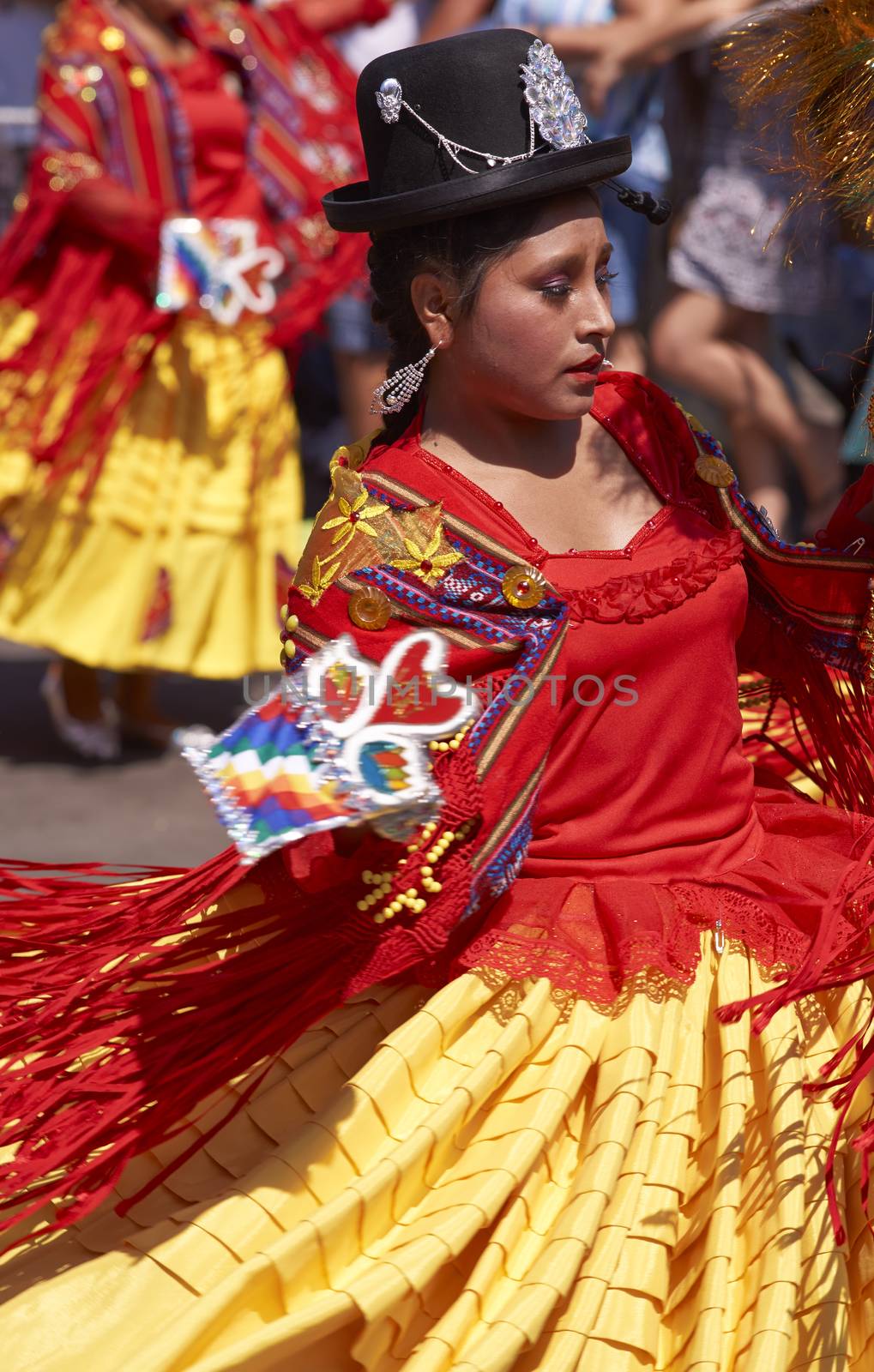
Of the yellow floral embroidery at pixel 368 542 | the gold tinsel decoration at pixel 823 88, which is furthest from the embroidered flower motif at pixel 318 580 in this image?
the gold tinsel decoration at pixel 823 88

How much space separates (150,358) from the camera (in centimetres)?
516

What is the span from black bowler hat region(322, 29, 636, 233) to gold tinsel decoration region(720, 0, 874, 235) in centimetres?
22

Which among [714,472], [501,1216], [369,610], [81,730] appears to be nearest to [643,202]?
[714,472]

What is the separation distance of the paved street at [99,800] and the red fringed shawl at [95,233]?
87 cm

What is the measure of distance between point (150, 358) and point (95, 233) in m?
0.36

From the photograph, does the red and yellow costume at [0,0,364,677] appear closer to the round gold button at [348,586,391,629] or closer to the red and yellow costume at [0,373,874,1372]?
the red and yellow costume at [0,373,874,1372]

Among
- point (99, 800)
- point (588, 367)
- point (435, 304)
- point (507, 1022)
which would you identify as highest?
point (435, 304)

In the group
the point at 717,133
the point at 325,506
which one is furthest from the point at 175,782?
the point at 325,506

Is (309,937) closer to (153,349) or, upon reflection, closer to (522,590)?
(522,590)

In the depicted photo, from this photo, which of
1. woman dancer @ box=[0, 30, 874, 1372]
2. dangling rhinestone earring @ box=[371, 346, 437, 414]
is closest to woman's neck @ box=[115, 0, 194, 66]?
woman dancer @ box=[0, 30, 874, 1372]

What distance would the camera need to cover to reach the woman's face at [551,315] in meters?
2.33

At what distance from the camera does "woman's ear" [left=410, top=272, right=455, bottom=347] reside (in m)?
2.41

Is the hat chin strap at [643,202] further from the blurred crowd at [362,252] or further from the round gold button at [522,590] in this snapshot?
the blurred crowd at [362,252]

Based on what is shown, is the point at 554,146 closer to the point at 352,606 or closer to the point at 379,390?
the point at 379,390
